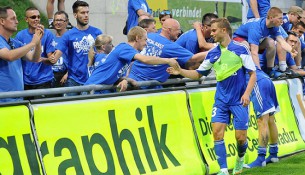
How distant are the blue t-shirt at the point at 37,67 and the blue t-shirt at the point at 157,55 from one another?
128 cm

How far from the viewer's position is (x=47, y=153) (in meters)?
8.94

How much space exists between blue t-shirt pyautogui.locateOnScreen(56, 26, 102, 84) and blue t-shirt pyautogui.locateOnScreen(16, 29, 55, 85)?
1.60ft

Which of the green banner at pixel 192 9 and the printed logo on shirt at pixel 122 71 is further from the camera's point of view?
the green banner at pixel 192 9

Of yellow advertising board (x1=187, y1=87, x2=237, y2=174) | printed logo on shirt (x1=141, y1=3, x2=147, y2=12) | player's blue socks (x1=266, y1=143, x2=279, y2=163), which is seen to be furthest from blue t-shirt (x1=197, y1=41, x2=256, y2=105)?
printed logo on shirt (x1=141, y1=3, x2=147, y2=12)

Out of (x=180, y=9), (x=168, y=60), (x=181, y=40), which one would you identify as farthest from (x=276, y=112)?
(x=180, y=9)

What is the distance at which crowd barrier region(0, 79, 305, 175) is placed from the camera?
866 centimetres

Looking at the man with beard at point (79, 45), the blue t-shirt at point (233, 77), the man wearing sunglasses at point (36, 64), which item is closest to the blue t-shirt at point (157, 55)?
the blue t-shirt at point (233, 77)

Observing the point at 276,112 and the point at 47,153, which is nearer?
the point at 47,153

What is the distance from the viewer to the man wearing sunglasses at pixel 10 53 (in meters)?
9.49

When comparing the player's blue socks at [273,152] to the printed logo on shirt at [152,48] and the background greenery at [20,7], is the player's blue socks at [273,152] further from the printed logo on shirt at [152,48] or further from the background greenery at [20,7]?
the background greenery at [20,7]

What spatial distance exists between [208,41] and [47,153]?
16.7 feet

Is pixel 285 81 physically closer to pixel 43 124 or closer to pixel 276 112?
pixel 276 112

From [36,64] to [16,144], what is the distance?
345 cm

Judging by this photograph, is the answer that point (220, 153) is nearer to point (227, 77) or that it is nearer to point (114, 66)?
point (227, 77)
